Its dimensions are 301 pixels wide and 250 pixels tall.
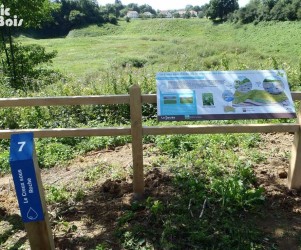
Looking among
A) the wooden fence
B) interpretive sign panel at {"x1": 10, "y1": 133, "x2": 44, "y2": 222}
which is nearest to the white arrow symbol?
interpretive sign panel at {"x1": 10, "y1": 133, "x2": 44, "y2": 222}

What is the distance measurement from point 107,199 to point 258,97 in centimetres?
198

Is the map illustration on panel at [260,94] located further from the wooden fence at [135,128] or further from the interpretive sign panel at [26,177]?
the interpretive sign panel at [26,177]

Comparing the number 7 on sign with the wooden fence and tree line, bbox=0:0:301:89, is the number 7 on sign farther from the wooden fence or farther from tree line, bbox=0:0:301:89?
tree line, bbox=0:0:301:89

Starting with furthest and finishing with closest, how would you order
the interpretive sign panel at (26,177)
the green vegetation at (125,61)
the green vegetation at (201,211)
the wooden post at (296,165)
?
1. the green vegetation at (125,61)
2. the wooden post at (296,165)
3. the green vegetation at (201,211)
4. the interpretive sign panel at (26,177)

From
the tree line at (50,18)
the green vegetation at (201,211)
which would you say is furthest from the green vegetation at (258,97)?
the tree line at (50,18)

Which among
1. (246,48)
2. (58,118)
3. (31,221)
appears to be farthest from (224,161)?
(246,48)

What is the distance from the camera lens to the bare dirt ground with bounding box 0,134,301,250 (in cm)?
346

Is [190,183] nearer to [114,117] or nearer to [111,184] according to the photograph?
[111,184]

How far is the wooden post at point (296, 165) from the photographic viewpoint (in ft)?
12.5

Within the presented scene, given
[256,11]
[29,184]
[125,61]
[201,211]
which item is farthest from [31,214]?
[256,11]

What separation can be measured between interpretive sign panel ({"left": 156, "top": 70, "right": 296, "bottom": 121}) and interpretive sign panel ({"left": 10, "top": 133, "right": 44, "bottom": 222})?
1358 millimetres

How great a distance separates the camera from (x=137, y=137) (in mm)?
3770

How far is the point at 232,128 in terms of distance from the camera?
374 cm

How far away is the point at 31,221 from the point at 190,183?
1.85 metres
